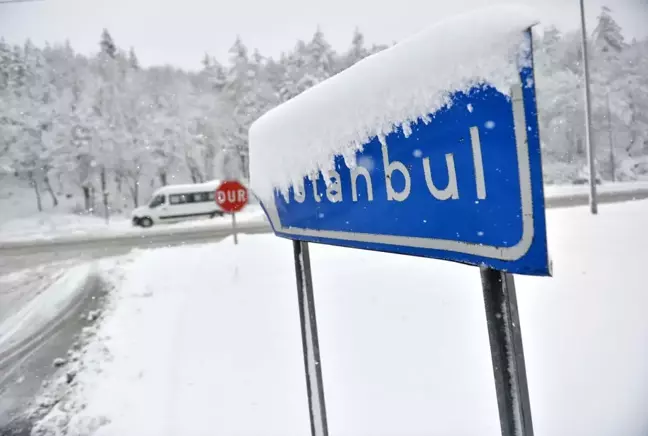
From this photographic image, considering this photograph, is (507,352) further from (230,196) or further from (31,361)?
(230,196)

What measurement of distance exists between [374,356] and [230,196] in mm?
5231

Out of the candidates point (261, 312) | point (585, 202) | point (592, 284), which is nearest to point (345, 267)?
point (261, 312)

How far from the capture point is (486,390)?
3445 mm

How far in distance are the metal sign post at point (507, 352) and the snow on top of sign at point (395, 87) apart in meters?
0.35

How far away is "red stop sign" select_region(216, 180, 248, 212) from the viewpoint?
8.37 m

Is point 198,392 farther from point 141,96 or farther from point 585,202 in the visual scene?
point 141,96

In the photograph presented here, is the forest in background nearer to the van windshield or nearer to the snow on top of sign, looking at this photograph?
the van windshield

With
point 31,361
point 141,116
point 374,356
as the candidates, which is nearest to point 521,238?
point 374,356

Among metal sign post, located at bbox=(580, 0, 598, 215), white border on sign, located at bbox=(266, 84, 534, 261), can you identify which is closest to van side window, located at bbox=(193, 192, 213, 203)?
metal sign post, located at bbox=(580, 0, 598, 215)

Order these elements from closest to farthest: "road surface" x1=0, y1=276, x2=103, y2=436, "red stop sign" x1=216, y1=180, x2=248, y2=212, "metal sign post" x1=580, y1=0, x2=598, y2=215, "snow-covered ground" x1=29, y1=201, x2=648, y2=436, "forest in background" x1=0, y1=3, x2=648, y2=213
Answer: "snow-covered ground" x1=29, y1=201, x2=648, y2=436, "road surface" x1=0, y1=276, x2=103, y2=436, "red stop sign" x1=216, y1=180, x2=248, y2=212, "metal sign post" x1=580, y1=0, x2=598, y2=215, "forest in background" x1=0, y1=3, x2=648, y2=213

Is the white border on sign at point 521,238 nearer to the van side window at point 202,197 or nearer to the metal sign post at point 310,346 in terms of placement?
the metal sign post at point 310,346

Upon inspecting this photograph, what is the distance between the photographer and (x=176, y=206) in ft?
66.1

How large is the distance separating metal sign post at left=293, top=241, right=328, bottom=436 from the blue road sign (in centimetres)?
58

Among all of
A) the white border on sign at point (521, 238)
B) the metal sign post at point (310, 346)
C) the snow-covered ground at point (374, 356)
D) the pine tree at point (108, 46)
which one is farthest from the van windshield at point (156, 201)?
the white border on sign at point (521, 238)
